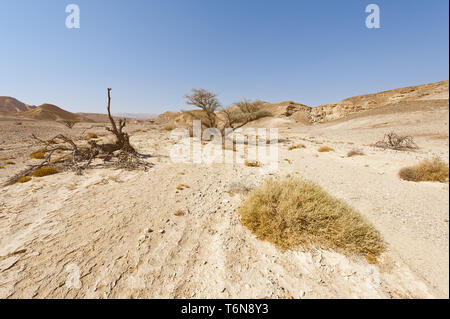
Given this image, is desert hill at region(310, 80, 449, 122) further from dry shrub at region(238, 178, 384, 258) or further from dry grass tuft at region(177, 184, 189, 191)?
dry grass tuft at region(177, 184, 189, 191)

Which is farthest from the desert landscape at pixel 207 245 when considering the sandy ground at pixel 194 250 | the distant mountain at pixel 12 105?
the distant mountain at pixel 12 105

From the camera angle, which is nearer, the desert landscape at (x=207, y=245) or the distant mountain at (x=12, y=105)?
the desert landscape at (x=207, y=245)

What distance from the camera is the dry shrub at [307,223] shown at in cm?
260

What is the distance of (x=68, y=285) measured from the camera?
6.84ft

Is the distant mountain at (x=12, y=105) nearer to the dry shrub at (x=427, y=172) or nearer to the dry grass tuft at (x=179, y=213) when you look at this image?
the dry grass tuft at (x=179, y=213)

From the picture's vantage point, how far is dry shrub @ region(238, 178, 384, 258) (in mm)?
2596

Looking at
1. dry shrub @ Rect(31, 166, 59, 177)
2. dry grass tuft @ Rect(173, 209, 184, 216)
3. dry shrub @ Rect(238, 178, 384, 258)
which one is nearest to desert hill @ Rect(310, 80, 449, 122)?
dry shrub @ Rect(238, 178, 384, 258)

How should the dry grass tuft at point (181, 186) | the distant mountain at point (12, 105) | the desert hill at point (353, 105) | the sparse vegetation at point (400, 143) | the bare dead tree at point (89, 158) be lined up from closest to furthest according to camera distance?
the dry grass tuft at point (181, 186)
the bare dead tree at point (89, 158)
the sparse vegetation at point (400, 143)
the desert hill at point (353, 105)
the distant mountain at point (12, 105)

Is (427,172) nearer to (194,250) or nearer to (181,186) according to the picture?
(194,250)

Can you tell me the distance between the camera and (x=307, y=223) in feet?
9.53

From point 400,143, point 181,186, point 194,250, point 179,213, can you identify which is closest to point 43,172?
point 181,186

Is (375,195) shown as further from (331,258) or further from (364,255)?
(331,258)

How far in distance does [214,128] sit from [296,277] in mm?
17809

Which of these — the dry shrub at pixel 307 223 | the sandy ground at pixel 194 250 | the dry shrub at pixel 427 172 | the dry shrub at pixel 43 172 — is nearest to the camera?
the sandy ground at pixel 194 250
